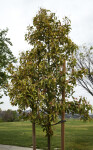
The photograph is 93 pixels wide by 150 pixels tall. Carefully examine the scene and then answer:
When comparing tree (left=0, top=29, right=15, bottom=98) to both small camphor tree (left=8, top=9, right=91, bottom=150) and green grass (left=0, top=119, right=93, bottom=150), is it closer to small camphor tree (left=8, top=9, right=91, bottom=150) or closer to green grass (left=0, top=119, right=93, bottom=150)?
green grass (left=0, top=119, right=93, bottom=150)

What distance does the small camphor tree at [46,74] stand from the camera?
5.91 m

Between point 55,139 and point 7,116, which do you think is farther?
point 7,116

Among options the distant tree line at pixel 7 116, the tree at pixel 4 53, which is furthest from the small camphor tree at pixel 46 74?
the distant tree line at pixel 7 116

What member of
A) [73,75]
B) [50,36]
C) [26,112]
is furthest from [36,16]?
[26,112]

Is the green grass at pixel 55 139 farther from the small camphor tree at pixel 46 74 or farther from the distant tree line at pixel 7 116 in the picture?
the distant tree line at pixel 7 116

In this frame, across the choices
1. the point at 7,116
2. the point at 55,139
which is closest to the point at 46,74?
the point at 55,139

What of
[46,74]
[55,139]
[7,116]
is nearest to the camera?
[46,74]

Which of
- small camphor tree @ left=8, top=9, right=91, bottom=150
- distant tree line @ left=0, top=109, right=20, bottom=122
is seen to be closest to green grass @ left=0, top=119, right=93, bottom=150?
small camphor tree @ left=8, top=9, right=91, bottom=150

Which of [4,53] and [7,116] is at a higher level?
[4,53]

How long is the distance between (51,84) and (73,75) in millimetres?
997

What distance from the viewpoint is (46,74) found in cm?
644

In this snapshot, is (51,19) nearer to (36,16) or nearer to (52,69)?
(36,16)

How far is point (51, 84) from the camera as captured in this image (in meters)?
6.09

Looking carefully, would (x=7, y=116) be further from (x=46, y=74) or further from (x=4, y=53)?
(x=46, y=74)
